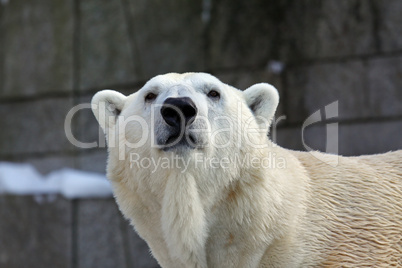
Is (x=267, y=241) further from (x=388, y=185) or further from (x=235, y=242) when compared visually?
(x=388, y=185)

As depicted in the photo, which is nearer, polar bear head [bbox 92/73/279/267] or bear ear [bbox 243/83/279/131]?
polar bear head [bbox 92/73/279/267]

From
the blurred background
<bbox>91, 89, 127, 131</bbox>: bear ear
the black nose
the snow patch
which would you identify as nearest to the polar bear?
the black nose

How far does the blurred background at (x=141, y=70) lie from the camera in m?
4.62

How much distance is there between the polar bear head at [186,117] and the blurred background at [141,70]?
2430mm

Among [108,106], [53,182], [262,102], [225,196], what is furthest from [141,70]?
[225,196]

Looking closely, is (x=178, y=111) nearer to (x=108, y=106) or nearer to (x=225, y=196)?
(x=225, y=196)

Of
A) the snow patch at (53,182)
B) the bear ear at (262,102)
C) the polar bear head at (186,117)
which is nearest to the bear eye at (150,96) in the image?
the polar bear head at (186,117)

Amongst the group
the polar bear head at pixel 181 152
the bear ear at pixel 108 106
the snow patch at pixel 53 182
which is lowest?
the snow patch at pixel 53 182

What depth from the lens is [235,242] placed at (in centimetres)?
218

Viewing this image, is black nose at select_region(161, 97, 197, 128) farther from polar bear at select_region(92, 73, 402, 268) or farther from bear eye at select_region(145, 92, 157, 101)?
bear eye at select_region(145, 92, 157, 101)

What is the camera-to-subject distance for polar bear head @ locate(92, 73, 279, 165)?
203 cm

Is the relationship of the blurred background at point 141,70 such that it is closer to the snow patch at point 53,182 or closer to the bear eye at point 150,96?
the snow patch at point 53,182

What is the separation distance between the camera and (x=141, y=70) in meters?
5.14

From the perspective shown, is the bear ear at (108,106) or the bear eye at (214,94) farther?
the bear ear at (108,106)
